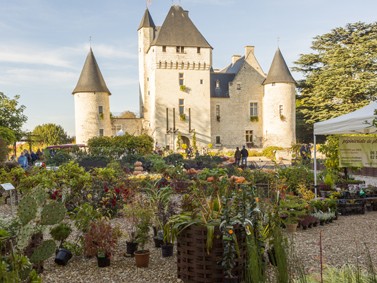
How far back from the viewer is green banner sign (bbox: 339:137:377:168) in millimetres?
10234

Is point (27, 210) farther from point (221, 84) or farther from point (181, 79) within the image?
point (221, 84)

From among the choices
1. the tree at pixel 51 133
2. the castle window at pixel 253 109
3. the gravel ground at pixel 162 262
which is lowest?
the gravel ground at pixel 162 262

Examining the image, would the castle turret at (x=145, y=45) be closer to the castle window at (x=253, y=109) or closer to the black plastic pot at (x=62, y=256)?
the castle window at (x=253, y=109)

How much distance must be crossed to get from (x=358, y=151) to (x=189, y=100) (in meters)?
30.9

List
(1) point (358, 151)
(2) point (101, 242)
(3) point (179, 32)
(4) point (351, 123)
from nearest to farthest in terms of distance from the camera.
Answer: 1. (2) point (101, 242)
2. (4) point (351, 123)
3. (1) point (358, 151)
4. (3) point (179, 32)

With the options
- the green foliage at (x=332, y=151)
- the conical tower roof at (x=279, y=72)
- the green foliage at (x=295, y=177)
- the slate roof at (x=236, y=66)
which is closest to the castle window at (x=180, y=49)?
the slate roof at (x=236, y=66)

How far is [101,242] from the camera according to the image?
5246 mm

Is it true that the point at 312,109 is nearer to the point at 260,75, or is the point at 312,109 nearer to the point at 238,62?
the point at 260,75

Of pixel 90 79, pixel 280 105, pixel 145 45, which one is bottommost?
pixel 280 105

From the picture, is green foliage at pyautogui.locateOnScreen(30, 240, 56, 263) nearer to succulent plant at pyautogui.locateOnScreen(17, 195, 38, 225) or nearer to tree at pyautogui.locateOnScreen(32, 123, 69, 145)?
succulent plant at pyautogui.locateOnScreen(17, 195, 38, 225)

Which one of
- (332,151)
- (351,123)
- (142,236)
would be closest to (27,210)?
(142,236)

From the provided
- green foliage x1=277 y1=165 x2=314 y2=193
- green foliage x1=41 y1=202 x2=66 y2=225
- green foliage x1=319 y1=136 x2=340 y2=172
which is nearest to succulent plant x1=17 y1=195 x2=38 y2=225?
green foliage x1=41 y1=202 x2=66 y2=225

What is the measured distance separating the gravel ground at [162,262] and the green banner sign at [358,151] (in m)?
3.40

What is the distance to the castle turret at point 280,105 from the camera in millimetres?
40125
